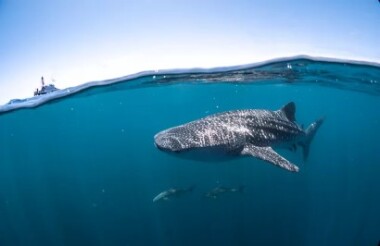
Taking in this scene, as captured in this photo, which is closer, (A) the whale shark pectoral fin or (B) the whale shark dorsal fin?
(A) the whale shark pectoral fin

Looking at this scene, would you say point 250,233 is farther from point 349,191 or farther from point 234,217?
point 349,191

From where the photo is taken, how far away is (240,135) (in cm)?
686

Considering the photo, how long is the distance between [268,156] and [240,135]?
816 mm

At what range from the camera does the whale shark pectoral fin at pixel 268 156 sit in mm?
5961

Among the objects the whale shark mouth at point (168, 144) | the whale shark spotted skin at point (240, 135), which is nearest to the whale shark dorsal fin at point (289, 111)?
the whale shark spotted skin at point (240, 135)

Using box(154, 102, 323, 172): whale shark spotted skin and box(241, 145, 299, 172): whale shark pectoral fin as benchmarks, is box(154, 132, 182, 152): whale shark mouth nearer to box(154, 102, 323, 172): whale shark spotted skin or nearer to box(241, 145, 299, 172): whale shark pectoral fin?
box(154, 102, 323, 172): whale shark spotted skin

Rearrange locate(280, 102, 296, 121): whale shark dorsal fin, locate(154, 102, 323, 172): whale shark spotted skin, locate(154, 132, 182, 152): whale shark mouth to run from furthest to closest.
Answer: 1. locate(280, 102, 296, 121): whale shark dorsal fin
2. locate(154, 102, 323, 172): whale shark spotted skin
3. locate(154, 132, 182, 152): whale shark mouth

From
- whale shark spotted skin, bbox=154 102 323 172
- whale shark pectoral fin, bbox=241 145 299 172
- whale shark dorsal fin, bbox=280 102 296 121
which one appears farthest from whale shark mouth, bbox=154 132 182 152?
whale shark dorsal fin, bbox=280 102 296 121

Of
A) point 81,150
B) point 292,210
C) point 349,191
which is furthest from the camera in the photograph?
point 81,150

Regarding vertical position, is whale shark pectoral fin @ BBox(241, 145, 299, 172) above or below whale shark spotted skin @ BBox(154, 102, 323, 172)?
below

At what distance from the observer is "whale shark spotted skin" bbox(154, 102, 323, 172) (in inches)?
242

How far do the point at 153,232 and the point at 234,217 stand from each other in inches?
209

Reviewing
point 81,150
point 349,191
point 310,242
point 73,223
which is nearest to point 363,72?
point 310,242

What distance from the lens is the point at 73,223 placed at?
2488 cm
